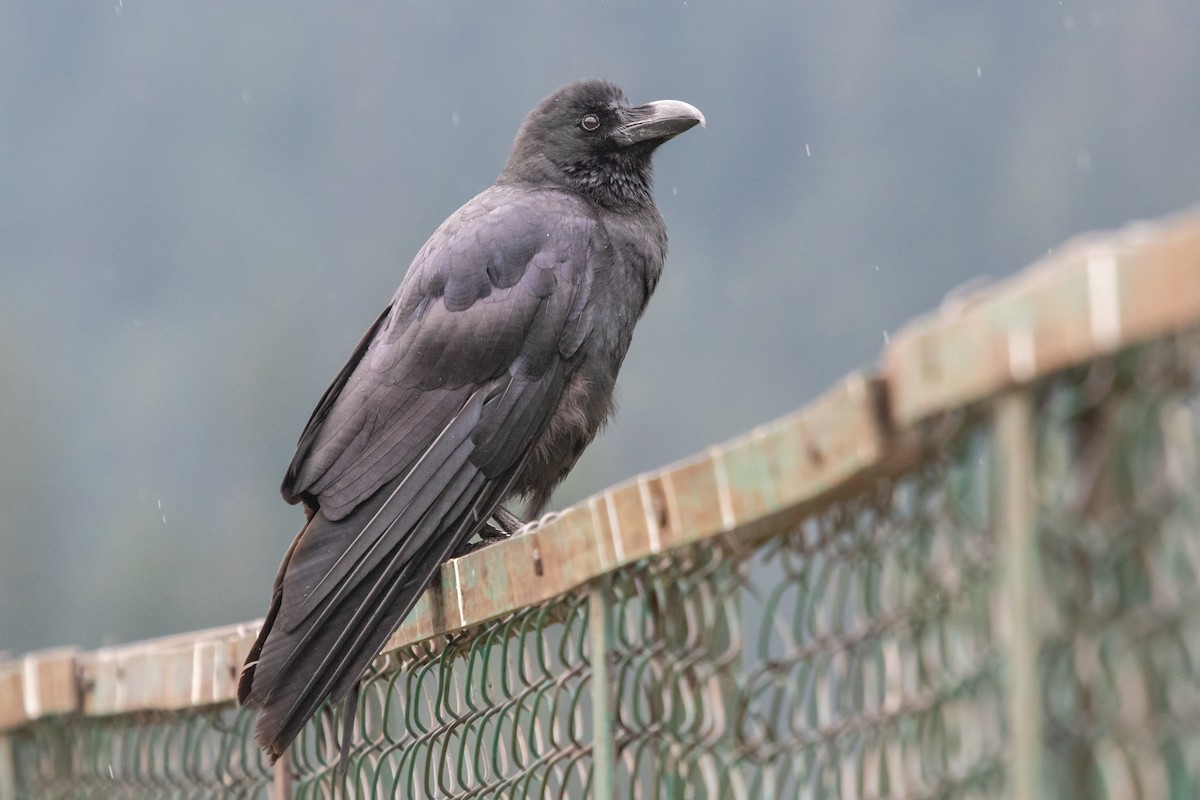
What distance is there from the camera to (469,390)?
459 centimetres

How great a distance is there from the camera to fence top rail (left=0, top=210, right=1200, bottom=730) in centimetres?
138

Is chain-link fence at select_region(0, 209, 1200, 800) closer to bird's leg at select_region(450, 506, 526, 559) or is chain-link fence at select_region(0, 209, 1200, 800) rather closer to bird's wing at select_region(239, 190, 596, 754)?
bird's wing at select_region(239, 190, 596, 754)

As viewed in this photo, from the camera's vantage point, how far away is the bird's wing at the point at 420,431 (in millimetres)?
3668

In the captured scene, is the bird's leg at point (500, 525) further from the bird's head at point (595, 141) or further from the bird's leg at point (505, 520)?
the bird's head at point (595, 141)

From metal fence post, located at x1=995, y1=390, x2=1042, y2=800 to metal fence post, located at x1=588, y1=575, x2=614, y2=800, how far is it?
110cm

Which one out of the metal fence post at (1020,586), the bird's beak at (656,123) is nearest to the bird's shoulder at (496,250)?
the bird's beak at (656,123)

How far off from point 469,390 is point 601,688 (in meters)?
2.07

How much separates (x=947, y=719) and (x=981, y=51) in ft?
309

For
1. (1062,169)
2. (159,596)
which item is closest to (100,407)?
(159,596)

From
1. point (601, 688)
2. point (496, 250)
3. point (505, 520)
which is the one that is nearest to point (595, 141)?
point (496, 250)

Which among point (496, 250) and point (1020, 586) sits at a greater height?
point (496, 250)

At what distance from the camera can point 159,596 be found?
57.9 meters

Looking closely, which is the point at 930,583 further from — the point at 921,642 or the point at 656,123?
the point at 656,123

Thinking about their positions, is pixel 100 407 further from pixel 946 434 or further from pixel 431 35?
pixel 946 434
